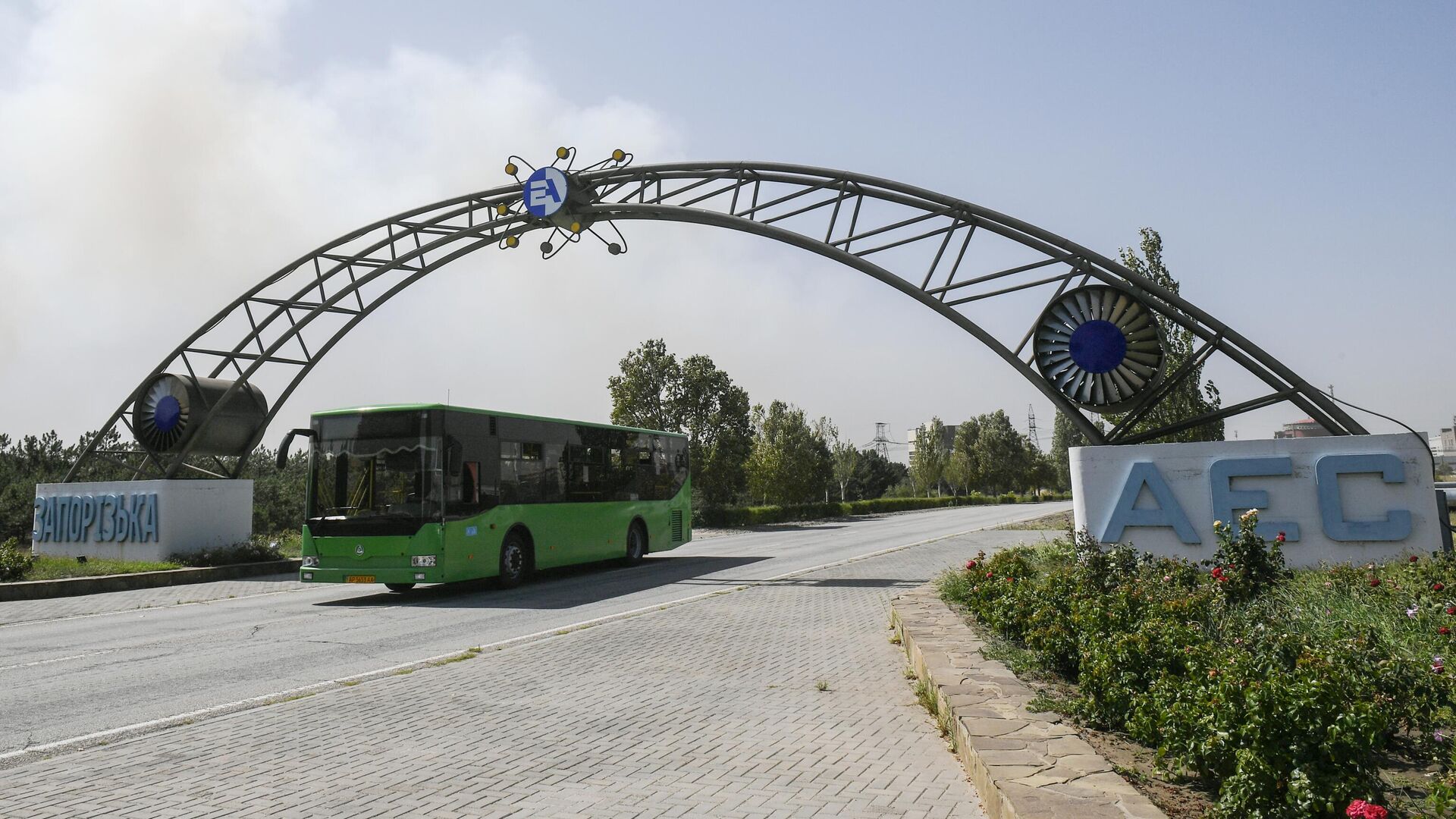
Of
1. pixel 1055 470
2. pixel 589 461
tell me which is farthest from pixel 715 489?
pixel 1055 470

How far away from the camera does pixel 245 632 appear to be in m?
11.0

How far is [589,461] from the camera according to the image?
59.4 ft

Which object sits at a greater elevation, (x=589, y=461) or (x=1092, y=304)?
(x=1092, y=304)

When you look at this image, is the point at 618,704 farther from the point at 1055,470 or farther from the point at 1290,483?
the point at 1055,470

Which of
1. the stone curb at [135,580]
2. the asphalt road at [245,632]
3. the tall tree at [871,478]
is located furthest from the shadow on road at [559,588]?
the tall tree at [871,478]

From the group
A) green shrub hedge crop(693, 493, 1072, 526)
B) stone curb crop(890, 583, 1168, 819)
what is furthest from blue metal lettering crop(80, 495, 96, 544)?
green shrub hedge crop(693, 493, 1072, 526)

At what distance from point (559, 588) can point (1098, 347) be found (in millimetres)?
9402

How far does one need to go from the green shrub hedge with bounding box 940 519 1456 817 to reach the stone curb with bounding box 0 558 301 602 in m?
15.9

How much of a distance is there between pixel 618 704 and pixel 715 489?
126 ft

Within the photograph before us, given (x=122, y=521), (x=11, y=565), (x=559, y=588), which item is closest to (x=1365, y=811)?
(x=559, y=588)

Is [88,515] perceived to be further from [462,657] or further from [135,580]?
[462,657]

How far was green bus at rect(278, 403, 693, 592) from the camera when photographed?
14117 millimetres

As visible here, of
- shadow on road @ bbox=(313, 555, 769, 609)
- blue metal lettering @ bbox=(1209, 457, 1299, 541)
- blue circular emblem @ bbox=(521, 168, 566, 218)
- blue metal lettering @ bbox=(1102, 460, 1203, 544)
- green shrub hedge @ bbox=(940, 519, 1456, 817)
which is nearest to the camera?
green shrub hedge @ bbox=(940, 519, 1456, 817)

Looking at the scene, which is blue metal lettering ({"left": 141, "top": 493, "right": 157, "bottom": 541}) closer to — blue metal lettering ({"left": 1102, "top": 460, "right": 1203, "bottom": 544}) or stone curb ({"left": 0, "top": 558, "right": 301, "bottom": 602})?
stone curb ({"left": 0, "top": 558, "right": 301, "bottom": 602})
